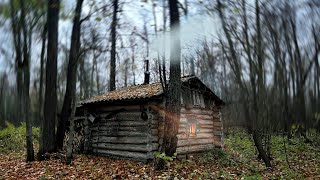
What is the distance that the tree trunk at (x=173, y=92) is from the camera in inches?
440

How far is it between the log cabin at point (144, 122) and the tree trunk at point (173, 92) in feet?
6.33

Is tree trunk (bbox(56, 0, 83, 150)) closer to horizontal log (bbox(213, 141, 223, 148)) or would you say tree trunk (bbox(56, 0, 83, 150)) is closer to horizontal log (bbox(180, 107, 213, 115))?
horizontal log (bbox(180, 107, 213, 115))

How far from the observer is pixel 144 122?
547 inches

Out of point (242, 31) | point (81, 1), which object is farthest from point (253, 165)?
point (81, 1)

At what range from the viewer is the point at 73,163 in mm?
12367

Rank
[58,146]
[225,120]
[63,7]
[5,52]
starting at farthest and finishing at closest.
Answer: [225,120]
[5,52]
[58,146]
[63,7]

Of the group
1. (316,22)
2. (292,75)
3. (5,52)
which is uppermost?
(5,52)

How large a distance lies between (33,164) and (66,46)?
14360 mm

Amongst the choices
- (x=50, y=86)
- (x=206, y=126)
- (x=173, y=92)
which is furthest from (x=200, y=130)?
(x=50, y=86)

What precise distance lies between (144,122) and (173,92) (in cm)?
325

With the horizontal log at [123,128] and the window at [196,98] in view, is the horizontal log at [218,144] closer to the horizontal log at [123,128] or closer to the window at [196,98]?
the window at [196,98]

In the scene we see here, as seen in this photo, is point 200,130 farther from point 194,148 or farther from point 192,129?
point 194,148

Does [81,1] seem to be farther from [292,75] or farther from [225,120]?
[225,120]

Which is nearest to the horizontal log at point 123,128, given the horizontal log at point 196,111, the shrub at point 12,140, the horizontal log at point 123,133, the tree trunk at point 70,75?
the horizontal log at point 123,133
